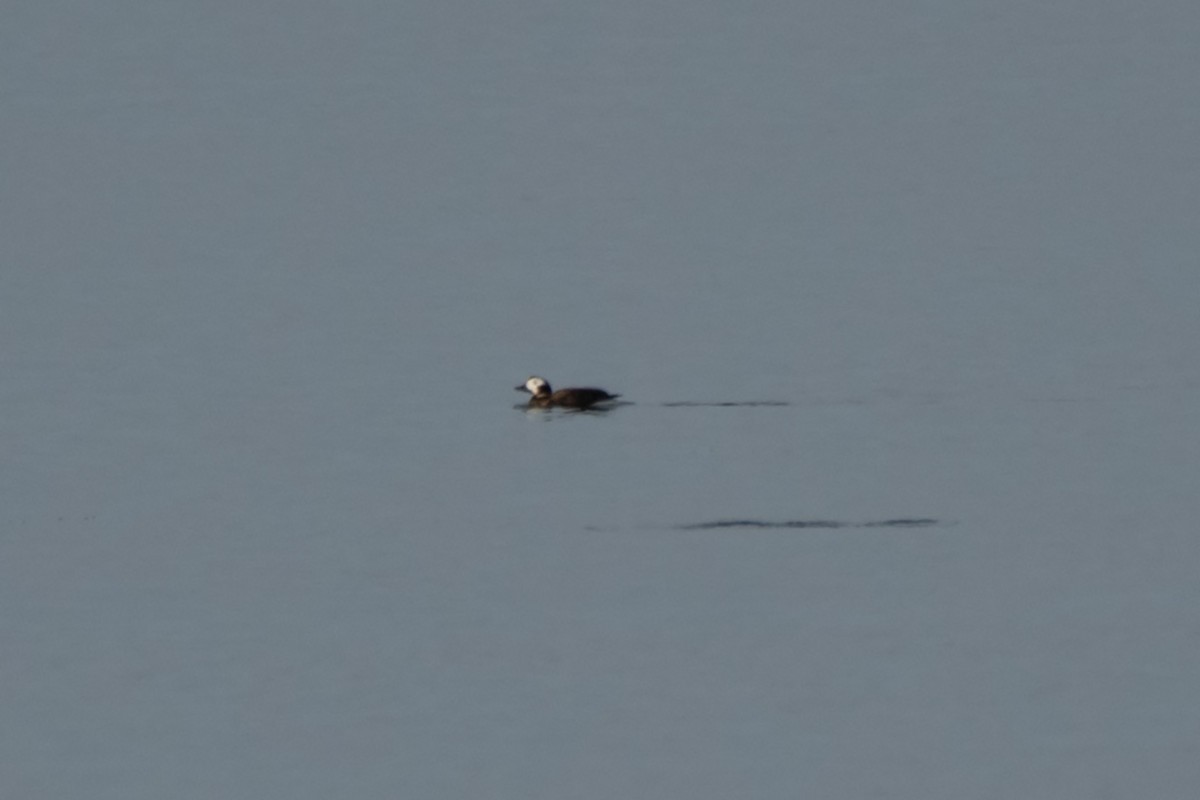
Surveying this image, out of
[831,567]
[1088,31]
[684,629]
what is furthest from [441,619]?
[1088,31]

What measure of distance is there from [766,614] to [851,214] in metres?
26.5

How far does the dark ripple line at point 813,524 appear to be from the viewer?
1836 centimetres

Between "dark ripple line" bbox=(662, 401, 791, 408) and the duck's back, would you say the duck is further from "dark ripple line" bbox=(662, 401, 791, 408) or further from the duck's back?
"dark ripple line" bbox=(662, 401, 791, 408)

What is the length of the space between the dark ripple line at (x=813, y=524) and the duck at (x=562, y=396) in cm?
A: 576

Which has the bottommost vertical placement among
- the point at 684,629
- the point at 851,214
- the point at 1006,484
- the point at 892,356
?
the point at 684,629

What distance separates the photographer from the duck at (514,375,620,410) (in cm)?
2438

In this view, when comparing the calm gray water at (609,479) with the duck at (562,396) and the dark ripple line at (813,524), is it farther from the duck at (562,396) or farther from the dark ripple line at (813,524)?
the duck at (562,396)

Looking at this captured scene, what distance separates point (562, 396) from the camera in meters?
24.4

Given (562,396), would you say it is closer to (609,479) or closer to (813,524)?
(609,479)

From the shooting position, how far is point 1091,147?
50.5 meters

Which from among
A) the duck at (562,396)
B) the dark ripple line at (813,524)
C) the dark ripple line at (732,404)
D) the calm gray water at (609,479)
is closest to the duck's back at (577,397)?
the duck at (562,396)

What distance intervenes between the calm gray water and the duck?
1.01ft

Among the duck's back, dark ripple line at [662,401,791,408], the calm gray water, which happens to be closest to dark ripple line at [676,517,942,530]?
the calm gray water

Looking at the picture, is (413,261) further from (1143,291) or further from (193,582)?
(193,582)
